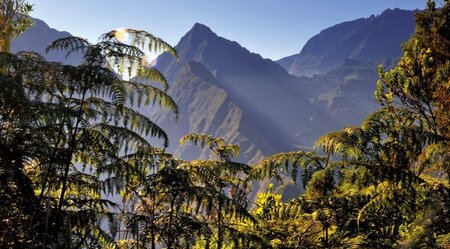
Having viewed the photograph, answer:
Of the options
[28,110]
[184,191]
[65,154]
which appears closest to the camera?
[28,110]

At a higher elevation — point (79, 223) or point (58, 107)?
point (58, 107)

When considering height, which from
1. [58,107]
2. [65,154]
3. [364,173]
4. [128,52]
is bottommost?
[364,173]

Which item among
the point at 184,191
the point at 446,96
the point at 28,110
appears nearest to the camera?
the point at 28,110

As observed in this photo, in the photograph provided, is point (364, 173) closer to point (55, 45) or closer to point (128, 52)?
point (128, 52)

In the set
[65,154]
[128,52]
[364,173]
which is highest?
[128,52]

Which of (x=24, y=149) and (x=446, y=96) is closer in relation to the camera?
A: (x=24, y=149)

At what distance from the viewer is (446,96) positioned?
6.03 meters

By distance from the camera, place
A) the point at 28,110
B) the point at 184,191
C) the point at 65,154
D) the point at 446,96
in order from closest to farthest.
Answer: the point at 28,110 → the point at 65,154 → the point at 184,191 → the point at 446,96

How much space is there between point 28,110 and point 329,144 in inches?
124

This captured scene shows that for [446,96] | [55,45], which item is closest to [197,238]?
[55,45]

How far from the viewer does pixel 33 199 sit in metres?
4.06

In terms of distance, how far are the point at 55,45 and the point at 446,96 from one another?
17.9 ft

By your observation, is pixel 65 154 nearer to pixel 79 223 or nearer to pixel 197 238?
pixel 79 223

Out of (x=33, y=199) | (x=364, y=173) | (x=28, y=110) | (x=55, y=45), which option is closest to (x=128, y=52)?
(x=55, y=45)
